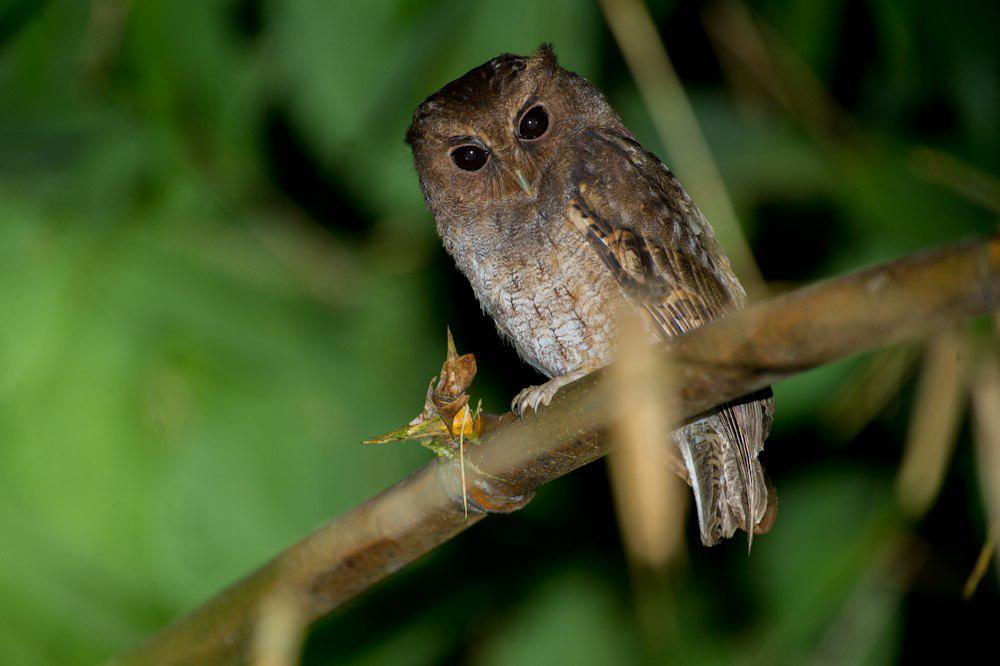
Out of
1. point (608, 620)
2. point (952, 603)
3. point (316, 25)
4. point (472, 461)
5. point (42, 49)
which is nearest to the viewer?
point (472, 461)

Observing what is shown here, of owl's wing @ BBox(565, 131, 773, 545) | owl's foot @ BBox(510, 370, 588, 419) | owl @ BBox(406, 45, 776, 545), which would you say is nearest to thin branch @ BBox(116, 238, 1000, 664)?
owl's foot @ BBox(510, 370, 588, 419)

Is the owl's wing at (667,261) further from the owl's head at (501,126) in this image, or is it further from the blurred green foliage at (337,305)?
the blurred green foliage at (337,305)

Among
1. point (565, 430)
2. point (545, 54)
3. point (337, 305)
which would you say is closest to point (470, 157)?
point (545, 54)

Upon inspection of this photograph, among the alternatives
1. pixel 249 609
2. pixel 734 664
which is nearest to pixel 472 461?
pixel 249 609

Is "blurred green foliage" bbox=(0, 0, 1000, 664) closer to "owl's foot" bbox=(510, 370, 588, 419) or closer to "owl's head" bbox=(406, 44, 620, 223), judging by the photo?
"owl's head" bbox=(406, 44, 620, 223)

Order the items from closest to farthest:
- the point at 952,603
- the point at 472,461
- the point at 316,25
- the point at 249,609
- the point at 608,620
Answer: the point at 472,461, the point at 249,609, the point at 316,25, the point at 608,620, the point at 952,603

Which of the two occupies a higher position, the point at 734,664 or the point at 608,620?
the point at 608,620

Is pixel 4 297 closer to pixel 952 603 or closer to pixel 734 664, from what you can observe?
pixel 734 664
